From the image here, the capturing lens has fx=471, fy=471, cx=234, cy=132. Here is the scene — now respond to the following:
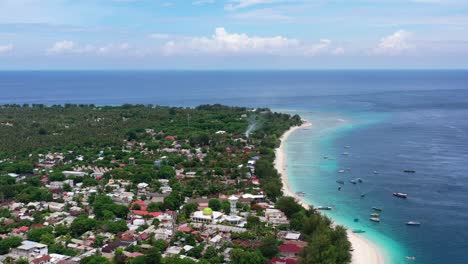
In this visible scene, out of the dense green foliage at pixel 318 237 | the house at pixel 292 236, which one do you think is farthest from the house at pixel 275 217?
the house at pixel 292 236

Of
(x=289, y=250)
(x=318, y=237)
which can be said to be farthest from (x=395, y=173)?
(x=289, y=250)

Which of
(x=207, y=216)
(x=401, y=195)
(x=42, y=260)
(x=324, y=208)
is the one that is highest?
(x=401, y=195)

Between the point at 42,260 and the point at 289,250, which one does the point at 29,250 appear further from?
the point at 289,250

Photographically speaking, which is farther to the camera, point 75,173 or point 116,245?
point 75,173

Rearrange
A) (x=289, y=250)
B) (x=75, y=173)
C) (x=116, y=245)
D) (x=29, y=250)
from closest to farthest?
(x=29, y=250) → (x=289, y=250) → (x=116, y=245) → (x=75, y=173)

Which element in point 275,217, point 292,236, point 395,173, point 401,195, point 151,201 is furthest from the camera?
point 395,173

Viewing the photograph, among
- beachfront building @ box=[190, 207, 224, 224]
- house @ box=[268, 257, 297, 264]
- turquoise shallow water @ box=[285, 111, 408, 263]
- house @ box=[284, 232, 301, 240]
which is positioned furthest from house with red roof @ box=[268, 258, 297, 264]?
beachfront building @ box=[190, 207, 224, 224]

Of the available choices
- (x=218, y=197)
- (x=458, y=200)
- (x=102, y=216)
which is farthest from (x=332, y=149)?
(x=102, y=216)
